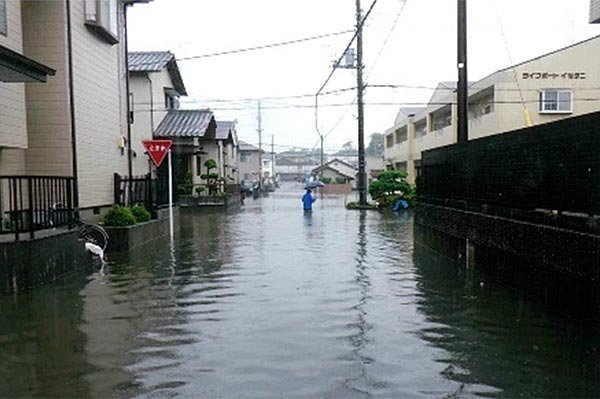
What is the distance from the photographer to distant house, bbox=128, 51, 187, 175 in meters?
27.4

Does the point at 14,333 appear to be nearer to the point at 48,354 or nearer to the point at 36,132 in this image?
the point at 48,354

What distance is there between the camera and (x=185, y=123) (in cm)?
3061

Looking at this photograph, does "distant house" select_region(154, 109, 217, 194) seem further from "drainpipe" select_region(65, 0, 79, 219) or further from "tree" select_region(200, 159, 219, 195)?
"drainpipe" select_region(65, 0, 79, 219)

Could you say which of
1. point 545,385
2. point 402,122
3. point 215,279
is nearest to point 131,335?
point 215,279

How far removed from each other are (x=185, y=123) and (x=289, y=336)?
84.2ft

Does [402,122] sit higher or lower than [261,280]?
higher

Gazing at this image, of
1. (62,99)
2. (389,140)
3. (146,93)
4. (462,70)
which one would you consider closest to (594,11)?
(462,70)

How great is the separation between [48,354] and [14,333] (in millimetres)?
1061

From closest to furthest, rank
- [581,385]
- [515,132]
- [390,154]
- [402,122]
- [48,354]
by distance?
[581,385] < [48,354] < [515,132] < [402,122] < [390,154]

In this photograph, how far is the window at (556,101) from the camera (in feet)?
90.8

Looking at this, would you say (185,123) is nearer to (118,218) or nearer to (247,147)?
(118,218)

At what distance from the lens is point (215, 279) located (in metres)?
9.73

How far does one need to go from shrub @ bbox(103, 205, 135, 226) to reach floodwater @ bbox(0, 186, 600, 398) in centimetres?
271

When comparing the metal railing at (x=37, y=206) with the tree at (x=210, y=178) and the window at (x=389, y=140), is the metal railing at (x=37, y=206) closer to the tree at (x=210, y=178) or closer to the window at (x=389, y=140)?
the tree at (x=210, y=178)
